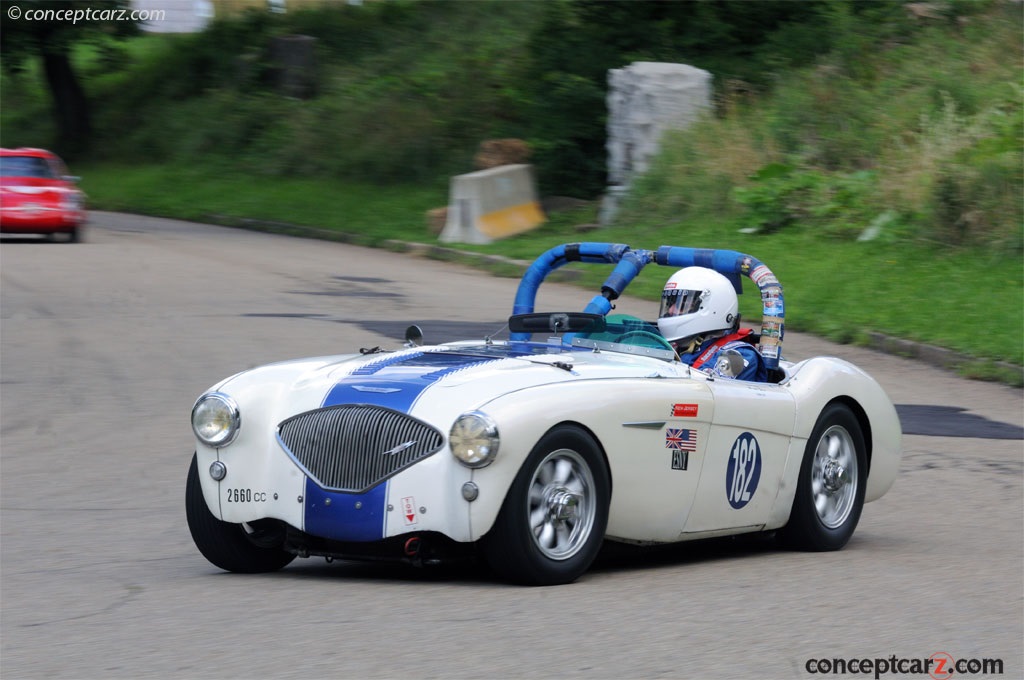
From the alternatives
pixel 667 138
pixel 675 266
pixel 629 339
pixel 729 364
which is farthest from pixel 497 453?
pixel 667 138

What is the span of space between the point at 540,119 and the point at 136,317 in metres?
14.0

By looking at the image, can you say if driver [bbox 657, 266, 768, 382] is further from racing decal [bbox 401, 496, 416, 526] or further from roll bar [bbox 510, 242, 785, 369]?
racing decal [bbox 401, 496, 416, 526]

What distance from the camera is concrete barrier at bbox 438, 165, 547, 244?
2489 centimetres

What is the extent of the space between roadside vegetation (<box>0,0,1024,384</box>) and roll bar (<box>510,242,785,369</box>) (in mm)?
7796

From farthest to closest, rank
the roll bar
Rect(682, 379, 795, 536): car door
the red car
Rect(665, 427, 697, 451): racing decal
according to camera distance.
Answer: the red car < the roll bar < Rect(682, 379, 795, 536): car door < Rect(665, 427, 697, 451): racing decal

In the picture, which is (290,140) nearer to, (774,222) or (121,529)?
(774,222)

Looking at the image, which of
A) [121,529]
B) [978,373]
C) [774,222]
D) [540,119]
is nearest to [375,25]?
[540,119]

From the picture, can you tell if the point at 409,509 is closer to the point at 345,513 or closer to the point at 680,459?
the point at 345,513

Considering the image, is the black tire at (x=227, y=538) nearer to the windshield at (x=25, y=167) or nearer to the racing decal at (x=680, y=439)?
the racing decal at (x=680, y=439)

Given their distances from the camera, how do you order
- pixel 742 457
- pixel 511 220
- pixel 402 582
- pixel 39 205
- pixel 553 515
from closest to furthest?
pixel 553 515, pixel 402 582, pixel 742 457, pixel 39 205, pixel 511 220

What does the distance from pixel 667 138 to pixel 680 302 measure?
18298mm

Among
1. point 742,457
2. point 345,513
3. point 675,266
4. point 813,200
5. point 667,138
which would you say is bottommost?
point 345,513

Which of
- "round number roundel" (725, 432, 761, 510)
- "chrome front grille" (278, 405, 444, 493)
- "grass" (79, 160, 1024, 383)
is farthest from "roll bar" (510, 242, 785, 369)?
"grass" (79, 160, 1024, 383)

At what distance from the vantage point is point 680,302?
771cm
